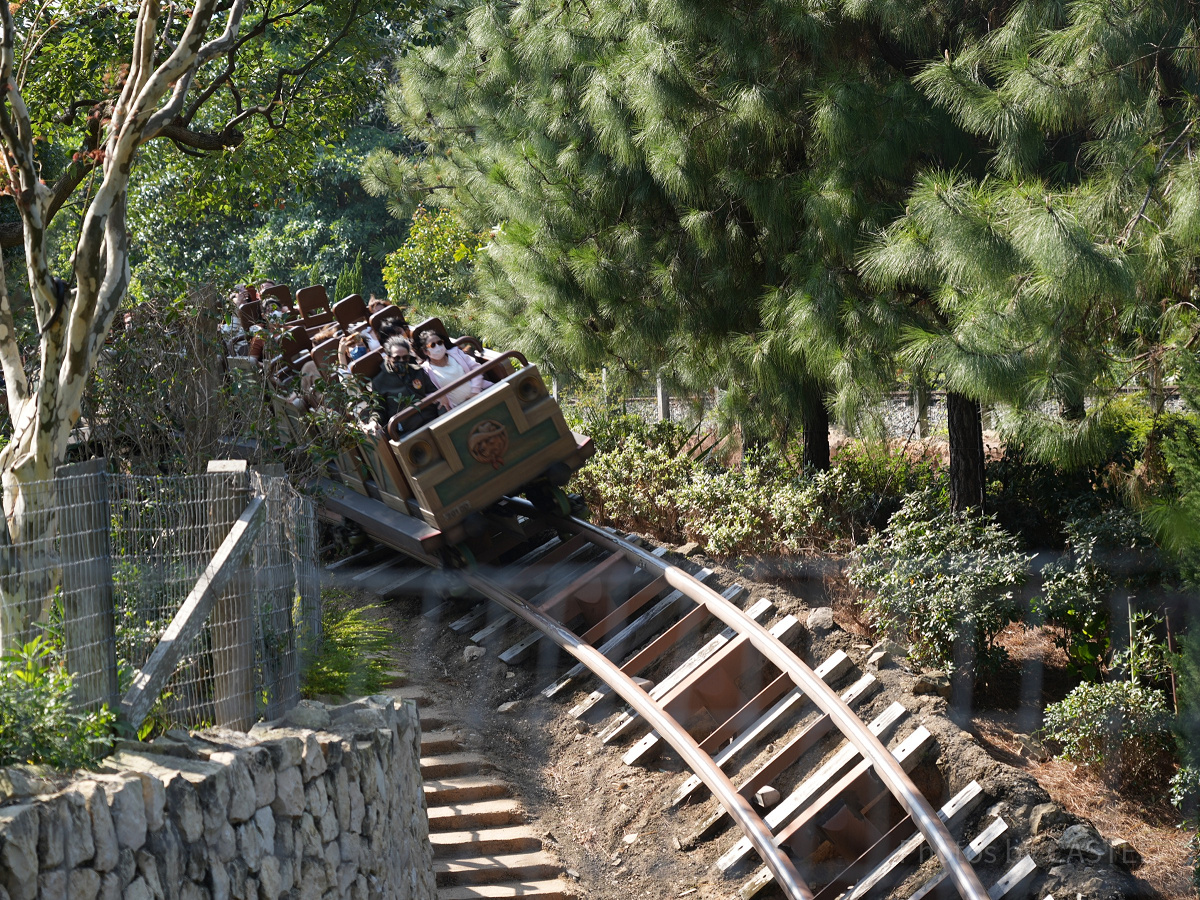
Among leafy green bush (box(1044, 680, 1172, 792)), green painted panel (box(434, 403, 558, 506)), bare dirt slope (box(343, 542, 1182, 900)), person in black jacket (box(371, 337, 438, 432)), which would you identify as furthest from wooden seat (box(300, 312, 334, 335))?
leafy green bush (box(1044, 680, 1172, 792))

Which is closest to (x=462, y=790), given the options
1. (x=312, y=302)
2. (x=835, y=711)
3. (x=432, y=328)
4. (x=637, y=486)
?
(x=835, y=711)

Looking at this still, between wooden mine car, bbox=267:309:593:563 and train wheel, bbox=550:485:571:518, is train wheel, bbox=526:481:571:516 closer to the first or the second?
train wheel, bbox=550:485:571:518

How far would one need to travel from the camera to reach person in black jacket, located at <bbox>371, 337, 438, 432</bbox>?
913cm

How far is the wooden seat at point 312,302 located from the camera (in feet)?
40.4

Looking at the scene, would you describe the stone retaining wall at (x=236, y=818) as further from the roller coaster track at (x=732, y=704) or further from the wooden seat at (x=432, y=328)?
the wooden seat at (x=432, y=328)

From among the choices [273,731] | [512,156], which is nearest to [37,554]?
[273,731]

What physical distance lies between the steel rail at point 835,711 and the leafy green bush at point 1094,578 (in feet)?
7.51

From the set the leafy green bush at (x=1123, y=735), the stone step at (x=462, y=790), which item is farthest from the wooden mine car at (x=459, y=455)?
the leafy green bush at (x=1123, y=735)

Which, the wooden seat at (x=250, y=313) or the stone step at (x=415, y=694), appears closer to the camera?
the stone step at (x=415, y=694)

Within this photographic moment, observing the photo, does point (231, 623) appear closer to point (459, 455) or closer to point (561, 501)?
point (459, 455)

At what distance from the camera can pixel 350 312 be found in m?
11.4

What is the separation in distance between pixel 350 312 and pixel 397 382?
8.00 feet

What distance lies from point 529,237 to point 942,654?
6.12m

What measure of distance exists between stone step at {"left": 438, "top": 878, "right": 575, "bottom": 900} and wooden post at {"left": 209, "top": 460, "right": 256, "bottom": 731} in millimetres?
2235
